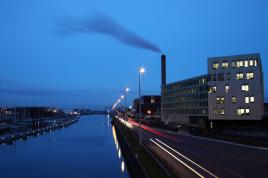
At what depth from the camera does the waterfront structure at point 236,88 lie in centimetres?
11350

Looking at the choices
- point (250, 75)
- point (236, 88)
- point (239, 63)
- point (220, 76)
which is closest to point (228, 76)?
point (220, 76)

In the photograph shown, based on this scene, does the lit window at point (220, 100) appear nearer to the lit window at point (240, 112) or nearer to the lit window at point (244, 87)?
the lit window at point (240, 112)

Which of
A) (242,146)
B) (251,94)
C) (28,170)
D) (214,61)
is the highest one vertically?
A: (214,61)

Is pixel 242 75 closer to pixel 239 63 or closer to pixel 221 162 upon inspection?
pixel 239 63

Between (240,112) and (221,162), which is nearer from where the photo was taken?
(221,162)

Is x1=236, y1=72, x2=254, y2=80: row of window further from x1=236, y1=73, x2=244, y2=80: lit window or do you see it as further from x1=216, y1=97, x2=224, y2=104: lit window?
x1=216, y1=97, x2=224, y2=104: lit window

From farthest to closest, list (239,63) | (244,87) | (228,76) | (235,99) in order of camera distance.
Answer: (228,76), (239,63), (235,99), (244,87)

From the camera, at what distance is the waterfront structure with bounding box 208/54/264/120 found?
372 feet

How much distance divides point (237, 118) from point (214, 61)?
20.9 m

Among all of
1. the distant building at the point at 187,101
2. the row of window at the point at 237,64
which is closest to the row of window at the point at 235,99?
the distant building at the point at 187,101

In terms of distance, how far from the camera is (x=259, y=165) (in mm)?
37625

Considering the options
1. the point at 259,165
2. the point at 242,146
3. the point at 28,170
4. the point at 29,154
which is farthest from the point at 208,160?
the point at 29,154

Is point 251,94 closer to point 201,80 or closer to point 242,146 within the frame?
point 201,80

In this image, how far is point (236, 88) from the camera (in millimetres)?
116688
